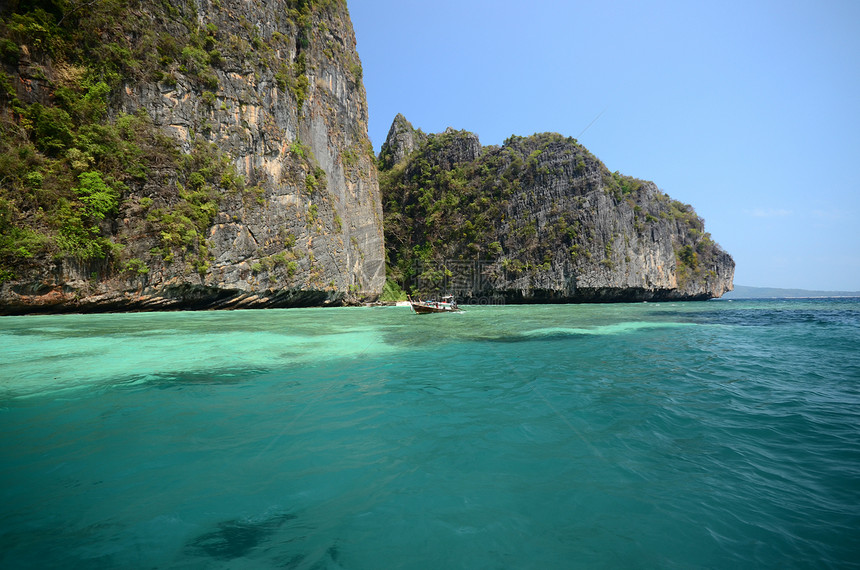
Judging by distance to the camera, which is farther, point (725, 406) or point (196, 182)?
point (196, 182)

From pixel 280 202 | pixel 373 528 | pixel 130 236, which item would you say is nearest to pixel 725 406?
pixel 373 528

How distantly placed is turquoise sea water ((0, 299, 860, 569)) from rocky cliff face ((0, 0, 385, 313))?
46.1 ft

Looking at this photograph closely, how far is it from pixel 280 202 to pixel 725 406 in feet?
94.6

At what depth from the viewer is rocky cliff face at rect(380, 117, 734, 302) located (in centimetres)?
4475

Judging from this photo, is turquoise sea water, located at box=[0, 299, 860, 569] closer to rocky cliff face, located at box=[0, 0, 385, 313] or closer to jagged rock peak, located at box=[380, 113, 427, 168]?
rocky cliff face, located at box=[0, 0, 385, 313]

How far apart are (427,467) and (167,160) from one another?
25490 millimetres

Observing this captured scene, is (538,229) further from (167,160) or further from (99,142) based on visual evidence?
(99,142)

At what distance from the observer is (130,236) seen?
19.8 meters

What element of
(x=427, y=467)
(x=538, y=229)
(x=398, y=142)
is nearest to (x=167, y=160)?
(x=427, y=467)

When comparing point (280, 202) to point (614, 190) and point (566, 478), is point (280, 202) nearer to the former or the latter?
point (566, 478)

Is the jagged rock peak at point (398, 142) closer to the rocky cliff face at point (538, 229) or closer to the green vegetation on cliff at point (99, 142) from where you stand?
the rocky cliff face at point (538, 229)

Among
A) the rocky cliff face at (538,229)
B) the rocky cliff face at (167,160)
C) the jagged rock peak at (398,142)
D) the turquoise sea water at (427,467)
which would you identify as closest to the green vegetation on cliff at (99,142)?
the rocky cliff face at (167,160)

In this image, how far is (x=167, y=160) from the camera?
21.6 m

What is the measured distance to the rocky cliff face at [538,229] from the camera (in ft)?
147
